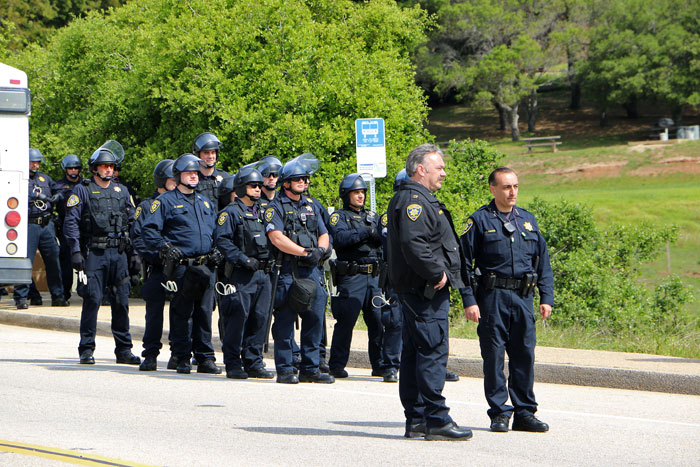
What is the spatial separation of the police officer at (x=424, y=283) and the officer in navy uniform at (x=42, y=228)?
9.80 meters

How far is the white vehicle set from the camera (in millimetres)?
9977

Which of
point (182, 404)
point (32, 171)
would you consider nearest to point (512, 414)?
point (182, 404)

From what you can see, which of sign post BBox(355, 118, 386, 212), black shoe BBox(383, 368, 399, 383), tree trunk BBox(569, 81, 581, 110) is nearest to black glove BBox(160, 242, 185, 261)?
black shoe BBox(383, 368, 399, 383)

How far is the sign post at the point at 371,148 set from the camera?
47.8 feet

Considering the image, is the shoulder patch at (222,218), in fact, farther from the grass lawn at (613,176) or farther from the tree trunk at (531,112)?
the tree trunk at (531,112)

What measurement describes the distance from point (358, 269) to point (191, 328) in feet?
6.79

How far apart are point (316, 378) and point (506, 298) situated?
302cm

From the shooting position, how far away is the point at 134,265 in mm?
11594

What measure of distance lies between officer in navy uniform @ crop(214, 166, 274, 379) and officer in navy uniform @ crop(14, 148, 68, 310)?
6307 millimetres

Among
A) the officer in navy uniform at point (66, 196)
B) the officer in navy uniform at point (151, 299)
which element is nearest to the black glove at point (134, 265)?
the officer in navy uniform at point (151, 299)

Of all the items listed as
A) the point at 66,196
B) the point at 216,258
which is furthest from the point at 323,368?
the point at 66,196

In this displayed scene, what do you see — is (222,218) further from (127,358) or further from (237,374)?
(127,358)

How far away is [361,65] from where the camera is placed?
19.1 metres

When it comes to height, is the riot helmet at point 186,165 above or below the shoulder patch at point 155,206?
above
